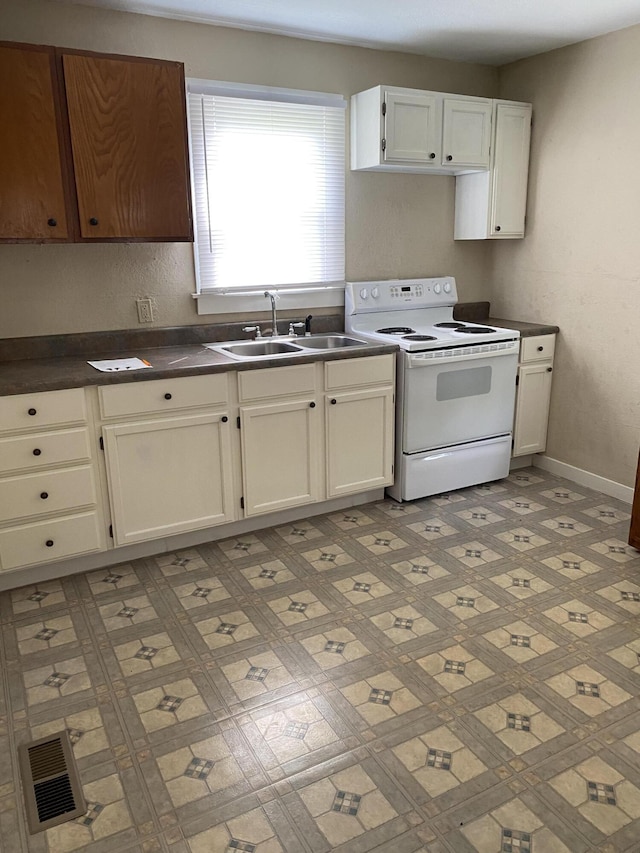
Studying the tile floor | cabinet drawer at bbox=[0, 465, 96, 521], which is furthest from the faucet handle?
cabinet drawer at bbox=[0, 465, 96, 521]

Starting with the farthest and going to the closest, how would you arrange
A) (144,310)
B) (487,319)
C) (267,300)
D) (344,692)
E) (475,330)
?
(487,319), (475,330), (267,300), (144,310), (344,692)

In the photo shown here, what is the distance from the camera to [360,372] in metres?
3.43

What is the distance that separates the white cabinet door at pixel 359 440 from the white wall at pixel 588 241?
4.01 ft

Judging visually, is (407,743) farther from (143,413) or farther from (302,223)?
(302,223)

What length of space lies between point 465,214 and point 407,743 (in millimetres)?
3206

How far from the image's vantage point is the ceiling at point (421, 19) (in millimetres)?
3037

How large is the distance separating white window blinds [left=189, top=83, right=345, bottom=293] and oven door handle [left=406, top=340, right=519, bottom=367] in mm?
780

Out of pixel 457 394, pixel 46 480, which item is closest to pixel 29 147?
pixel 46 480

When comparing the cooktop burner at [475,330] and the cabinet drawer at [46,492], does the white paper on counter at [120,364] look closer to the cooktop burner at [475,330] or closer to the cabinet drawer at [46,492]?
the cabinet drawer at [46,492]

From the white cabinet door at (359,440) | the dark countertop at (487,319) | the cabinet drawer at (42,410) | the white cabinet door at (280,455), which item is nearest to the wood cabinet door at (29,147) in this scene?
the cabinet drawer at (42,410)

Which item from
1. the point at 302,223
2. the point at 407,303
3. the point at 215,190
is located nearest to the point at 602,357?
the point at 407,303

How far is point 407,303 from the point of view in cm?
407

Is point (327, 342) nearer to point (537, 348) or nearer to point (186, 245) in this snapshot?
point (186, 245)

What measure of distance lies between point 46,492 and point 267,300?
5.23ft
